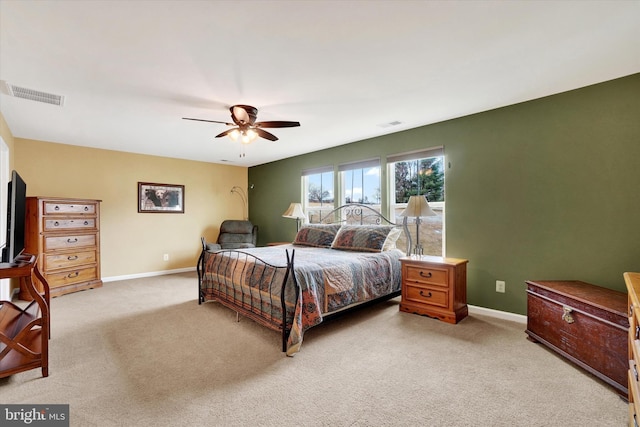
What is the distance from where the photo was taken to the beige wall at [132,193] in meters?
4.68

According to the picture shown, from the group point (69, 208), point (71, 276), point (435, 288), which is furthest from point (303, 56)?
point (71, 276)

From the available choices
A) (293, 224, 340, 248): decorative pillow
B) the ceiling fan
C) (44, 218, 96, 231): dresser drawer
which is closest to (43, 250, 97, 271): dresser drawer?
(44, 218, 96, 231): dresser drawer

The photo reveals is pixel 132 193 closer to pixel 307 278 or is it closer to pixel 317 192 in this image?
pixel 317 192

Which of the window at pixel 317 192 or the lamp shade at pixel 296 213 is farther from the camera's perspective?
the window at pixel 317 192

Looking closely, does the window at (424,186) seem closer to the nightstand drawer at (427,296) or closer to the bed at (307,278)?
the bed at (307,278)

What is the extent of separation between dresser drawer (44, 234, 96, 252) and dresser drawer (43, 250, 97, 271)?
107mm

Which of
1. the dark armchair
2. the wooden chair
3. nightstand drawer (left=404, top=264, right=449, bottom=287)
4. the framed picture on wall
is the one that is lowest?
the wooden chair

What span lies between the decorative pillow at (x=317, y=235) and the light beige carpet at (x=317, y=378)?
1417mm

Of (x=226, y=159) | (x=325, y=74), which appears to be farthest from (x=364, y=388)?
(x=226, y=159)

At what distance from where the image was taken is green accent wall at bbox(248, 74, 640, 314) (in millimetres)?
2613

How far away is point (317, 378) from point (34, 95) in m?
3.64

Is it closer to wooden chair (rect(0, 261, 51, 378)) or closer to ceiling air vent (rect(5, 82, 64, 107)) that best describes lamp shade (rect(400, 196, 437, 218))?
wooden chair (rect(0, 261, 51, 378))

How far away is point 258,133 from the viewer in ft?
11.0

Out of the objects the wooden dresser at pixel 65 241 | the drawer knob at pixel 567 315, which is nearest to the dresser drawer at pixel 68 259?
the wooden dresser at pixel 65 241
